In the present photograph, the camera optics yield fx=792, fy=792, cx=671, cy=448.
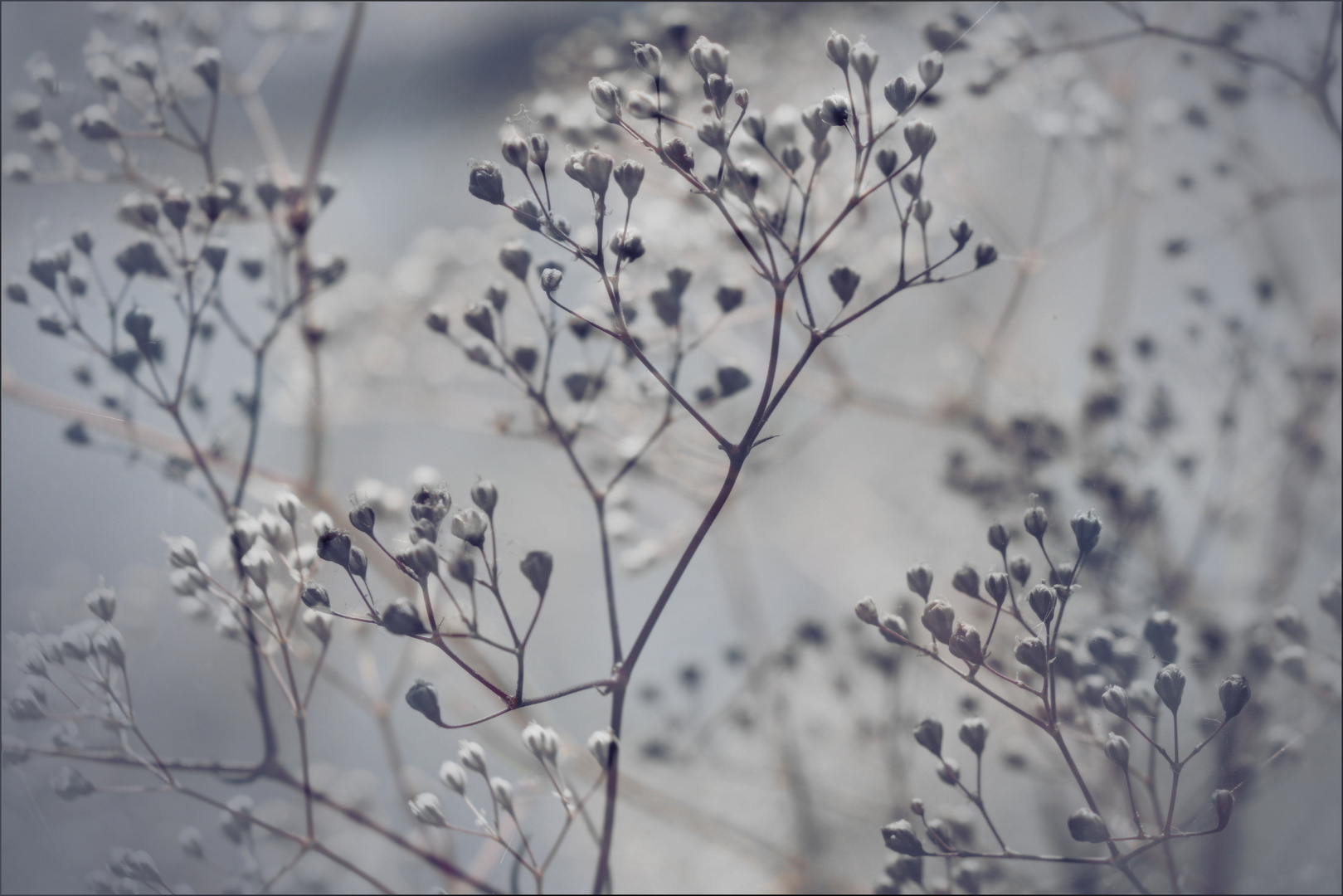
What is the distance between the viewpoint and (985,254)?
332 mm

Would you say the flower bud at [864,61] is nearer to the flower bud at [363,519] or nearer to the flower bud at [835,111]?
the flower bud at [835,111]

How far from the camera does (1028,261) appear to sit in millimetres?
625

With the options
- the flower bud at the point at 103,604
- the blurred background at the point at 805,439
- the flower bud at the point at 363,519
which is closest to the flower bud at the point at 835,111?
the blurred background at the point at 805,439

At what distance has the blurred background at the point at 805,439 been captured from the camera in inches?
18.5

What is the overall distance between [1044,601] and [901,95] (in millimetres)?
194

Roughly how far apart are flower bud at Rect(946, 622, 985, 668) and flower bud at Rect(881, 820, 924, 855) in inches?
3.1

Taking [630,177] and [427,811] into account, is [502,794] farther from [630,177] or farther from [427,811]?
[630,177]

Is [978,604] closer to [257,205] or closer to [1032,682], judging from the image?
[1032,682]

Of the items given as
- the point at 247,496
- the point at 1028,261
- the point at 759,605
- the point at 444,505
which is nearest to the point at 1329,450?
the point at 1028,261

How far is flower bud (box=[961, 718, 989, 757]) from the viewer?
13.3 inches

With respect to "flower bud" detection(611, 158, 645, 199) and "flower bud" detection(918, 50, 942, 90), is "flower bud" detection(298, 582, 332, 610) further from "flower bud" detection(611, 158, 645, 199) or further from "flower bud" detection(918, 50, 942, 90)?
"flower bud" detection(918, 50, 942, 90)

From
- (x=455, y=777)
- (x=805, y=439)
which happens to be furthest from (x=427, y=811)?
(x=805, y=439)

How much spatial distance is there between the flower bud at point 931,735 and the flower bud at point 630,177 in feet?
0.81

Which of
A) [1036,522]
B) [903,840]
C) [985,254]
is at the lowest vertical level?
[903,840]
